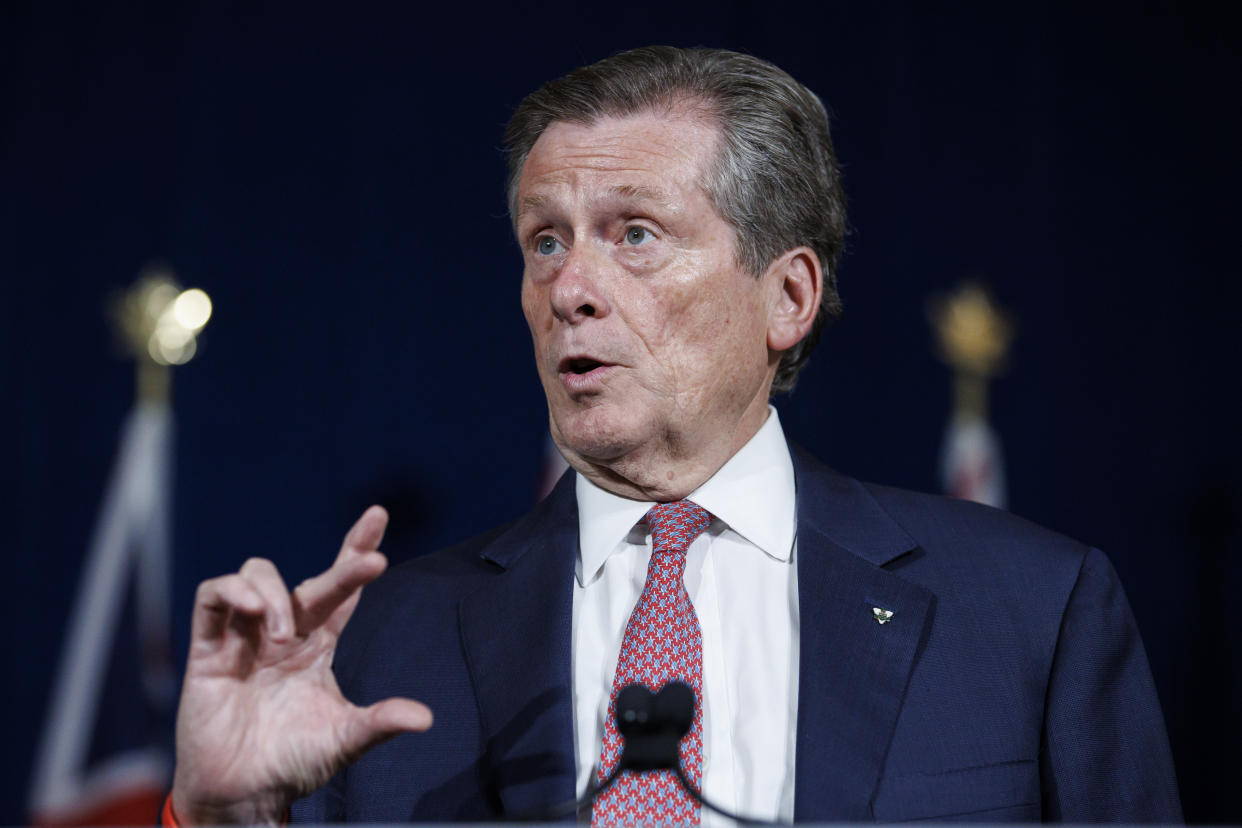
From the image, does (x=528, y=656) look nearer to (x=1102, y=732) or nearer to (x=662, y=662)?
(x=662, y=662)

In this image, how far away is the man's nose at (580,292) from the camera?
5.10 feet

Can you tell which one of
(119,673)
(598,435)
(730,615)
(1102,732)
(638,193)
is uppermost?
Result: (638,193)

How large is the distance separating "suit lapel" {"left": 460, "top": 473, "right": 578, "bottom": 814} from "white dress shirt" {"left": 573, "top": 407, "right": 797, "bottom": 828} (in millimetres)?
33

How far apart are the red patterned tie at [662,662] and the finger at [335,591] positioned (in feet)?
1.10

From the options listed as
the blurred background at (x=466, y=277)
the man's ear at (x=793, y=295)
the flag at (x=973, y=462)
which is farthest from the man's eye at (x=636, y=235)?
the flag at (x=973, y=462)

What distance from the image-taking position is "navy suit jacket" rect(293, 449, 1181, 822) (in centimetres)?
138

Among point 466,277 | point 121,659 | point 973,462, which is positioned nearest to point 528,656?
point 121,659

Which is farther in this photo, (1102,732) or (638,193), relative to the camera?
(638,193)

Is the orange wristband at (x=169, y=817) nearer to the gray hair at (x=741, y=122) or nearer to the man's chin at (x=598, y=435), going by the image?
the man's chin at (x=598, y=435)

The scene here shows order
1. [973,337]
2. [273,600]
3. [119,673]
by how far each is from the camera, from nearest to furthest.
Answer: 1. [273,600]
2. [119,673]
3. [973,337]

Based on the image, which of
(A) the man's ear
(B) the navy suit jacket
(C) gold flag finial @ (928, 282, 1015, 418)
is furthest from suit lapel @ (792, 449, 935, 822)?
(C) gold flag finial @ (928, 282, 1015, 418)

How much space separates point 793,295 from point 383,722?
902 millimetres

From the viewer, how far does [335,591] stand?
3.97 feet

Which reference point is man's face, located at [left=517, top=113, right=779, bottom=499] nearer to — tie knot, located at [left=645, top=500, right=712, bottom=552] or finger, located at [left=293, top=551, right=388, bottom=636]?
tie knot, located at [left=645, top=500, right=712, bottom=552]
